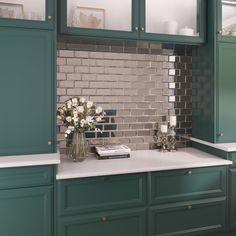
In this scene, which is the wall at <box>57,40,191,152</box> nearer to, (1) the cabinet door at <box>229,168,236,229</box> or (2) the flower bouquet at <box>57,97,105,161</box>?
(2) the flower bouquet at <box>57,97,105,161</box>

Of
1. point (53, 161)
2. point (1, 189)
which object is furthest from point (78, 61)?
point (1, 189)

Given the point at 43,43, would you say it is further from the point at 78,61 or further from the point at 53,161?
the point at 53,161

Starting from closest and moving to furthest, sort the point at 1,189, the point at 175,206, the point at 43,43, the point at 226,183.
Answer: the point at 1,189 < the point at 43,43 < the point at 175,206 < the point at 226,183

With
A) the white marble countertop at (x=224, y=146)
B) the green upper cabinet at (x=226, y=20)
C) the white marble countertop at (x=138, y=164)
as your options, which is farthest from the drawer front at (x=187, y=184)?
the green upper cabinet at (x=226, y=20)

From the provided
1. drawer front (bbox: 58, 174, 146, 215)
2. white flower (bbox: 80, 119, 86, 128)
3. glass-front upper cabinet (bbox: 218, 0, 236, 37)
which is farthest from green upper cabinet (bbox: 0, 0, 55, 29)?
glass-front upper cabinet (bbox: 218, 0, 236, 37)

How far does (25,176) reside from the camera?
2031mm

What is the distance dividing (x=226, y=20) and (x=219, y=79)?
589mm

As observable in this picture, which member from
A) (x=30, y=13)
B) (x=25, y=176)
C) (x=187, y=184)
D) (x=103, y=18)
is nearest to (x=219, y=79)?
(x=187, y=184)

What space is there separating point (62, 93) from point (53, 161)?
0.84 metres

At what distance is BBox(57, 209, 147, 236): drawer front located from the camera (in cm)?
216

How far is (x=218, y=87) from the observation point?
2.65 metres

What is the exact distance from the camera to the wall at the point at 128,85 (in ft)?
8.82

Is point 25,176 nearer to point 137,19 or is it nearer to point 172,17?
point 137,19

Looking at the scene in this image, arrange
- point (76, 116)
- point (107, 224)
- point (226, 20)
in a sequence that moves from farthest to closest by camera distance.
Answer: point (226, 20) → point (76, 116) → point (107, 224)
